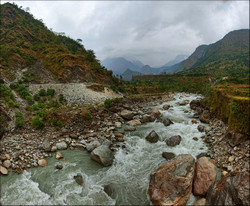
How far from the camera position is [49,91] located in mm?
30141

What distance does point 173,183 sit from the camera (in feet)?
30.4

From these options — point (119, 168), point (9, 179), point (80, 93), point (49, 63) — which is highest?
point (49, 63)

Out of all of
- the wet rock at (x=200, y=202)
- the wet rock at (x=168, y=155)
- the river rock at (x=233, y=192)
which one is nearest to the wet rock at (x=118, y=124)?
the wet rock at (x=168, y=155)

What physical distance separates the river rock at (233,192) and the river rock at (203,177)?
904 mm

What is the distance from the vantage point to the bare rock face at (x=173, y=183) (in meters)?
8.89

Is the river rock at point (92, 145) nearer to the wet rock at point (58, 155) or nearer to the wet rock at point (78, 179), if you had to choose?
the wet rock at point (58, 155)

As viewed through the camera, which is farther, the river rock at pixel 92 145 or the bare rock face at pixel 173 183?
the river rock at pixel 92 145

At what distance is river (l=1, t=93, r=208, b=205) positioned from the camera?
9.52 m

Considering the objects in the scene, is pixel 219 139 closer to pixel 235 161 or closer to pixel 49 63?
pixel 235 161

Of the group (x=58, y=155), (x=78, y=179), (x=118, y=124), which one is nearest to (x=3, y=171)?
(x=58, y=155)

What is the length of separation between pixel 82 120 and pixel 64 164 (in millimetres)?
8737

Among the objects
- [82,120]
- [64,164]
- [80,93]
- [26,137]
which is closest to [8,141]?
[26,137]

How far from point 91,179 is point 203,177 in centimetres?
882

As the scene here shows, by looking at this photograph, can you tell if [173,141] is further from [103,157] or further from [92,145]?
[92,145]
